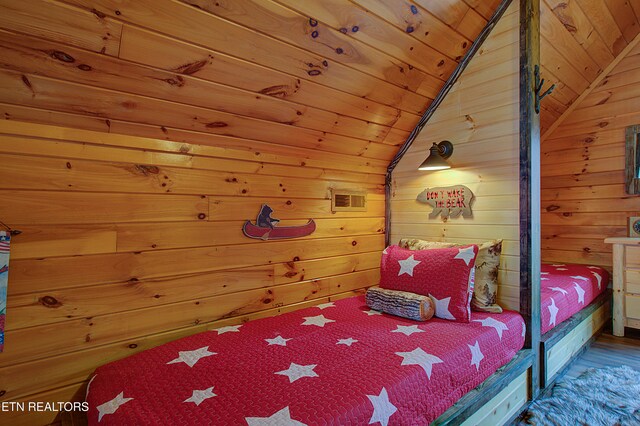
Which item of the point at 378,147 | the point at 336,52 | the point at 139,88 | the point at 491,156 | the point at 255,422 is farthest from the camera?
the point at 378,147

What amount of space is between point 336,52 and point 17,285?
66.7 inches

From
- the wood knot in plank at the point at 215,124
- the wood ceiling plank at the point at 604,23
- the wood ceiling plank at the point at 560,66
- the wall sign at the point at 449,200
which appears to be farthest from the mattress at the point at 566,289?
the wood knot in plank at the point at 215,124

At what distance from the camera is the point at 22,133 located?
4.25 feet

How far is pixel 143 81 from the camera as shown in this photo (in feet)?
4.63

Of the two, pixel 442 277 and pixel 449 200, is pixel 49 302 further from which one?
pixel 449 200

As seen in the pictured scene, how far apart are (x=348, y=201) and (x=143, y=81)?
4.97 ft

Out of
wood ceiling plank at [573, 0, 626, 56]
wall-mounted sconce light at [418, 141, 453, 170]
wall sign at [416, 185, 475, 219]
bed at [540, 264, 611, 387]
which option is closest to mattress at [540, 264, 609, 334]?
bed at [540, 264, 611, 387]

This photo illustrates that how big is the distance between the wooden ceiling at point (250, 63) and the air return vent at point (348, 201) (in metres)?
0.30

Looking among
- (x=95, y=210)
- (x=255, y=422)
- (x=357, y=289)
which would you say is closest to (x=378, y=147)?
(x=357, y=289)

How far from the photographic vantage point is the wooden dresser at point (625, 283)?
2.69m

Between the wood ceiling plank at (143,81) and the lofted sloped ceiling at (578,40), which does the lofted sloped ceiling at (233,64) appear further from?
the lofted sloped ceiling at (578,40)

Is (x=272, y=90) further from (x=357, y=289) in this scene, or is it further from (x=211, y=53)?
(x=357, y=289)

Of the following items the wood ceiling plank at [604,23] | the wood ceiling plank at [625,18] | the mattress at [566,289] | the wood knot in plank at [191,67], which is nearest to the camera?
the wood knot in plank at [191,67]

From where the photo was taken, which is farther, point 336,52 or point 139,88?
point 336,52
